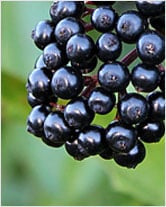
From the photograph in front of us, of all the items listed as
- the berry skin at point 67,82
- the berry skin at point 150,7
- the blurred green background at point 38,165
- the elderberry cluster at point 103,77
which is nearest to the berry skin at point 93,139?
the elderberry cluster at point 103,77

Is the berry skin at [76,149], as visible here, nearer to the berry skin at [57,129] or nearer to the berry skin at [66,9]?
the berry skin at [57,129]

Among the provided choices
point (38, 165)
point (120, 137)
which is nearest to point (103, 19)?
point (120, 137)

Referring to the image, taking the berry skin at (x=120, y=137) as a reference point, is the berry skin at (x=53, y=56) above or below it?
above

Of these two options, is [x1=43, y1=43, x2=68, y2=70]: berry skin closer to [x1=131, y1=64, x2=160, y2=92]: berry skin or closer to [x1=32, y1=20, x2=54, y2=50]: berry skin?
[x1=32, y1=20, x2=54, y2=50]: berry skin

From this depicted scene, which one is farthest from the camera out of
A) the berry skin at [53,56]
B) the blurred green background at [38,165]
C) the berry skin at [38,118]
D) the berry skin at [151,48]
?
the blurred green background at [38,165]

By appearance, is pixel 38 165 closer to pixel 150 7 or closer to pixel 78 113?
pixel 78 113

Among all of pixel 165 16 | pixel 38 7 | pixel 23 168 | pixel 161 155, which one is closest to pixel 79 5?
pixel 165 16
